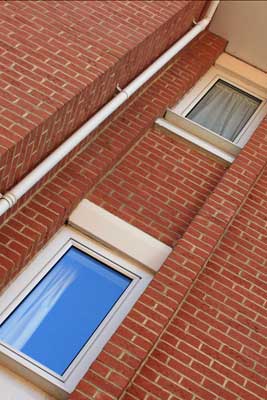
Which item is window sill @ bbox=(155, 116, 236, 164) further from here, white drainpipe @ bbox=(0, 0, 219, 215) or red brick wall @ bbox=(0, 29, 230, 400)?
white drainpipe @ bbox=(0, 0, 219, 215)

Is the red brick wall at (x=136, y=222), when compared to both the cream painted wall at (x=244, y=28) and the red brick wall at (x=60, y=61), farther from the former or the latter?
the cream painted wall at (x=244, y=28)

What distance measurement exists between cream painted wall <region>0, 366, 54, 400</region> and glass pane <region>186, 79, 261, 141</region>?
3551 millimetres

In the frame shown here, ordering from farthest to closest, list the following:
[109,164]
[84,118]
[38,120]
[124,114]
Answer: [124,114], [109,164], [84,118], [38,120]

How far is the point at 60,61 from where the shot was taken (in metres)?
5.28

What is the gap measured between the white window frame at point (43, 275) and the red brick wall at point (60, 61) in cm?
76

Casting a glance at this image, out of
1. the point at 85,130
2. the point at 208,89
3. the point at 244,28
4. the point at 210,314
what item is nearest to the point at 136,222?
the point at 85,130

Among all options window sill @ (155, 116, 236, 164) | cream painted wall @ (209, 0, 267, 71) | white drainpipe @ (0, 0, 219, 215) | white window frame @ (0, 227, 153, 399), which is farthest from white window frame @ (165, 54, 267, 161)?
white window frame @ (0, 227, 153, 399)

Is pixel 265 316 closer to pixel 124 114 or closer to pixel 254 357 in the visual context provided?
pixel 254 357

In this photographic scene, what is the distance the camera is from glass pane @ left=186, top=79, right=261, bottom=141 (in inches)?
285

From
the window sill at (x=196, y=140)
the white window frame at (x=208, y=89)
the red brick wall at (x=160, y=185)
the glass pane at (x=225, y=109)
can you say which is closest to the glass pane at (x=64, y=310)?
the red brick wall at (x=160, y=185)

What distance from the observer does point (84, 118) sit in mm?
5555

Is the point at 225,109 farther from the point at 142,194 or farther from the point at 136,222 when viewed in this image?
the point at 136,222

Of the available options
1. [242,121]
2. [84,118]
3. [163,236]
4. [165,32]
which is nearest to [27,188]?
[84,118]

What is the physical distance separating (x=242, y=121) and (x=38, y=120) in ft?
10.7
